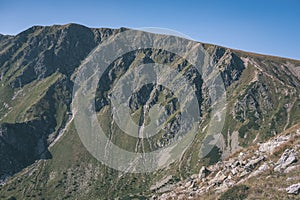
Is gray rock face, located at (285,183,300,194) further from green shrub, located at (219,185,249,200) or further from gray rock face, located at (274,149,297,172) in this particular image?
gray rock face, located at (274,149,297,172)

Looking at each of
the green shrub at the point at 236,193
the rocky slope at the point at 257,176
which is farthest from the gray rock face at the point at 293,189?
the green shrub at the point at 236,193

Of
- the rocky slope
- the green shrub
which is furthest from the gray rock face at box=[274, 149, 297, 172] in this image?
the green shrub

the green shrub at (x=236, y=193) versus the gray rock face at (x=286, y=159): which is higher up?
the gray rock face at (x=286, y=159)

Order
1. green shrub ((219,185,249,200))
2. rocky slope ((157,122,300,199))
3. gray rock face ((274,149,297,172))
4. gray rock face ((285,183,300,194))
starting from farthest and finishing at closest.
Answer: gray rock face ((274,149,297,172)), green shrub ((219,185,249,200)), rocky slope ((157,122,300,199)), gray rock face ((285,183,300,194))

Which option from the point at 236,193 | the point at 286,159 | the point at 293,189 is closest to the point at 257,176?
the point at 286,159

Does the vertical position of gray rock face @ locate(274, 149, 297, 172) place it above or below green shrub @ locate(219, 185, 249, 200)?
above

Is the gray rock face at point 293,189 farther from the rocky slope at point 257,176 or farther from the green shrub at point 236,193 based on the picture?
the green shrub at point 236,193

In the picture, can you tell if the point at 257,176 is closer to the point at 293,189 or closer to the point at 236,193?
the point at 236,193

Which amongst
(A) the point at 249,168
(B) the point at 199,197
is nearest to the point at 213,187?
(B) the point at 199,197

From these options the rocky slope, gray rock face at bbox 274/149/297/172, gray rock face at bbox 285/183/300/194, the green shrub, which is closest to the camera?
gray rock face at bbox 285/183/300/194

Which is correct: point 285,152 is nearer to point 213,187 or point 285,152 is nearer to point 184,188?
point 213,187
